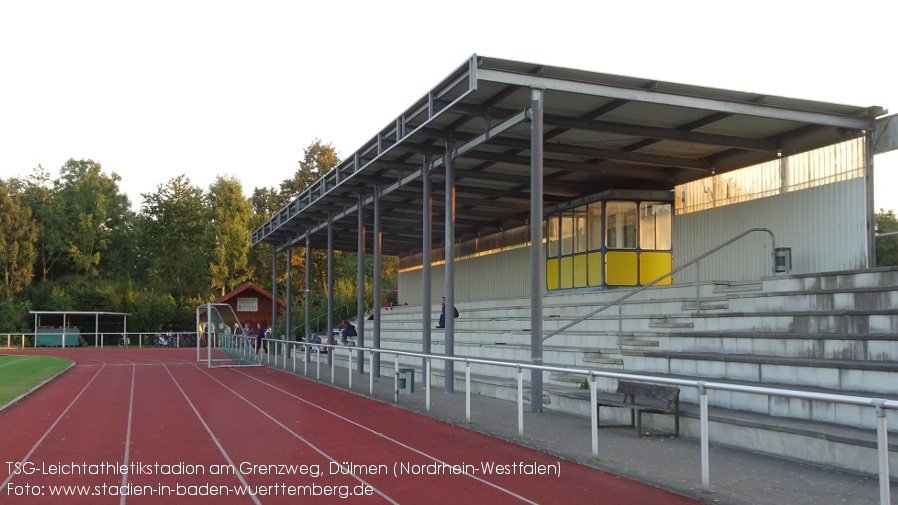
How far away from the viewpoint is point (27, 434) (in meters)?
12.4

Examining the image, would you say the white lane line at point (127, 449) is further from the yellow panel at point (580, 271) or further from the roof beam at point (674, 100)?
the yellow panel at point (580, 271)

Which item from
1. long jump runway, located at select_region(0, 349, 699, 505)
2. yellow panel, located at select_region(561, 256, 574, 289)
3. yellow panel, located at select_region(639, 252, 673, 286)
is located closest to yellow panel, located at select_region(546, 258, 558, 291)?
yellow panel, located at select_region(561, 256, 574, 289)

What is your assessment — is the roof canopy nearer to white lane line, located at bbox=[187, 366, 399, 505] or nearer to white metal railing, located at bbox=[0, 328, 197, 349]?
white lane line, located at bbox=[187, 366, 399, 505]

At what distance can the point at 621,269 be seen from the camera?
21828mm

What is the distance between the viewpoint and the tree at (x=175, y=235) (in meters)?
78.6

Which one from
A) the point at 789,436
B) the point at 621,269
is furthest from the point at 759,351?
the point at 621,269

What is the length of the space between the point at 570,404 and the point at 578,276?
1006 cm

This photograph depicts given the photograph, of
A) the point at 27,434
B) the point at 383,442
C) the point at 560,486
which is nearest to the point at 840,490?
the point at 560,486

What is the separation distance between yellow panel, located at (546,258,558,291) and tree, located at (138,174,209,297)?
57.9 metres

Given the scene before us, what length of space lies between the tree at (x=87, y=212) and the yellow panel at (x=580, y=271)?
60.2m

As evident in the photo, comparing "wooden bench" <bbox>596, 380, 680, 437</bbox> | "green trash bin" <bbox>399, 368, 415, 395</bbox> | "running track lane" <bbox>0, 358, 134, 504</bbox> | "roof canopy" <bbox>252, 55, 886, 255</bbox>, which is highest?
"roof canopy" <bbox>252, 55, 886, 255</bbox>

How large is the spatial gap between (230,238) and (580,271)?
188 ft

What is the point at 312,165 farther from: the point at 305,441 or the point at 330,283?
the point at 305,441

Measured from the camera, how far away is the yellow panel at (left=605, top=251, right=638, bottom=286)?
2175cm
